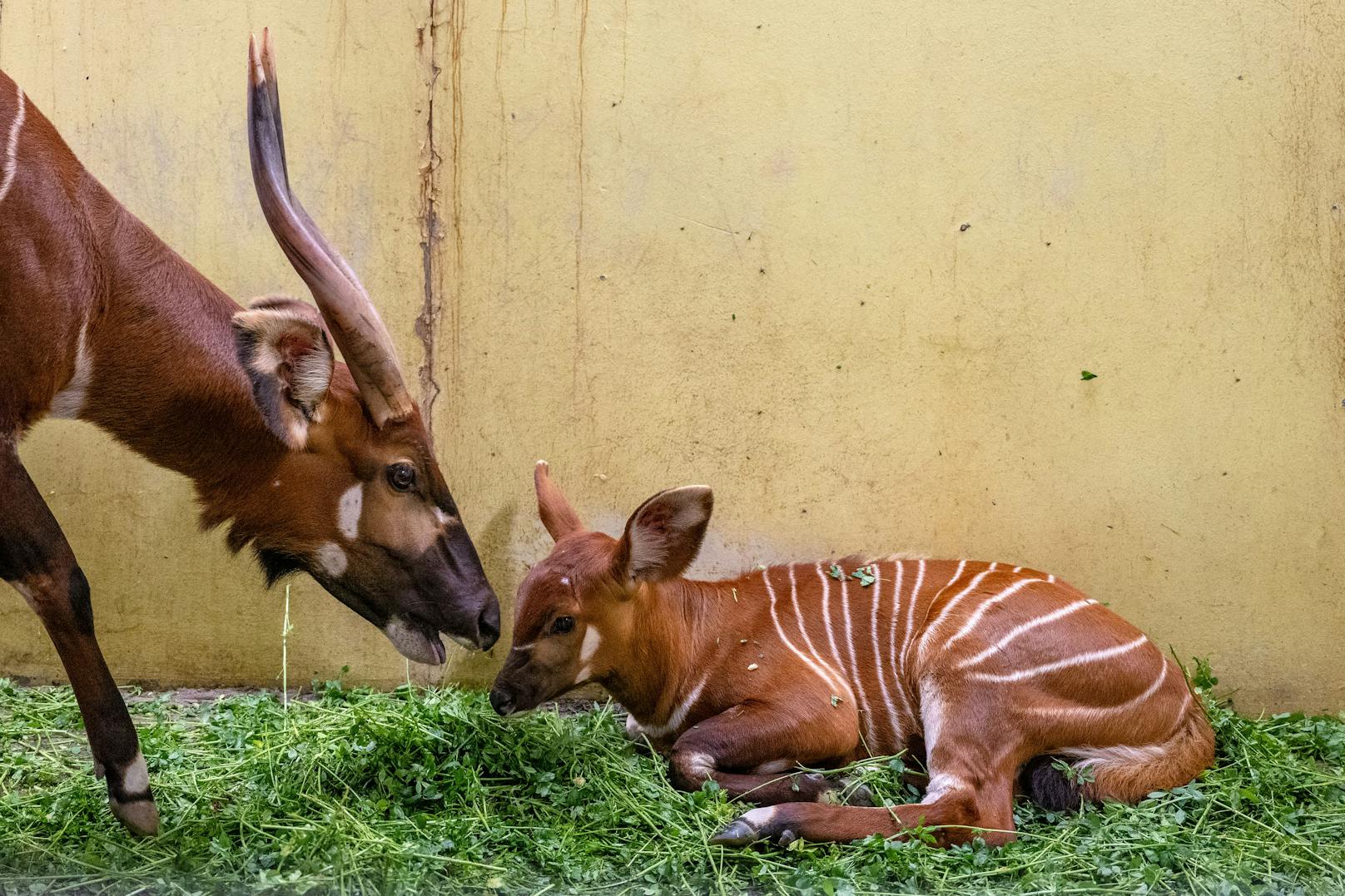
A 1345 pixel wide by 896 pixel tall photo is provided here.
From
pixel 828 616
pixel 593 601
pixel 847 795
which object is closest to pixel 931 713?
pixel 847 795

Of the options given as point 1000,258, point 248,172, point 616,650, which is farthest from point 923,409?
point 248,172

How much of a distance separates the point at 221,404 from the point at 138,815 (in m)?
1.12

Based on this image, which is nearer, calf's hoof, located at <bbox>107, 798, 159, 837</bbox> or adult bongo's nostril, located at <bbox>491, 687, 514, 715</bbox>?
calf's hoof, located at <bbox>107, 798, 159, 837</bbox>

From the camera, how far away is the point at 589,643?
12.4ft

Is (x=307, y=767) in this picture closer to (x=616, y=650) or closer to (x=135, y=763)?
→ (x=135, y=763)

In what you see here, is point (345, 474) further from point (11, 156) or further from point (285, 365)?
point (11, 156)

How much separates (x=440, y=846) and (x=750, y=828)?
0.85 meters

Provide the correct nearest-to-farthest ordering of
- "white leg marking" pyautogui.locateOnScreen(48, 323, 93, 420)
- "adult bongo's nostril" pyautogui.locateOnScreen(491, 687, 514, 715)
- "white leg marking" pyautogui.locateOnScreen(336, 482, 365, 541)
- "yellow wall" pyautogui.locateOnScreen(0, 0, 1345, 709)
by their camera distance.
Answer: "white leg marking" pyautogui.locateOnScreen(48, 323, 93, 420) → "white leg marking" pyautogui.locateOnScreen(336, 482, 365, 541) → "adult bongo's nostril" pyautogui.locateOnScreen(491, 687, 514, 715) → "yellow wall" pyautogui.locateOnScreen(0, 0, 1345, 709)

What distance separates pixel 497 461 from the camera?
4492 mm

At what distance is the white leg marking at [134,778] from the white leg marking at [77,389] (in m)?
0.98

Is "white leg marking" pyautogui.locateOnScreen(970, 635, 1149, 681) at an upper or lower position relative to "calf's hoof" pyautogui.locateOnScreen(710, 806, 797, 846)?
upper

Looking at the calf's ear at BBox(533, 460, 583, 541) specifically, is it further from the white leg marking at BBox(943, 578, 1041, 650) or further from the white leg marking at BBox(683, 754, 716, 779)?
the white leg marking at BBox(943, 578, 1041, 650)

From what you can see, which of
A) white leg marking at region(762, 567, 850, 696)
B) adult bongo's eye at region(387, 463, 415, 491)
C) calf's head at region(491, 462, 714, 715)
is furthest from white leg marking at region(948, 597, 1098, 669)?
adult bongo's eye at region(387, 463, 415, 491)

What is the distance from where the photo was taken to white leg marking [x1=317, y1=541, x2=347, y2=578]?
3471 millimetres
